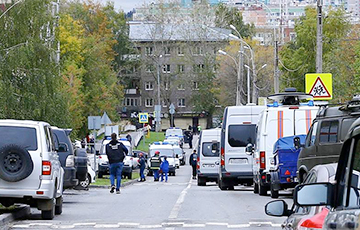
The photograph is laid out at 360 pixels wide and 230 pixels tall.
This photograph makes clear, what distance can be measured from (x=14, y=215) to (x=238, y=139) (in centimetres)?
1282

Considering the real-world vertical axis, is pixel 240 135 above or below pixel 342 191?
below

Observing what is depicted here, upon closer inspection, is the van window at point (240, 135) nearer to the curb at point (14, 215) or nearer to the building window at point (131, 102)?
the curb at point (14, 215)

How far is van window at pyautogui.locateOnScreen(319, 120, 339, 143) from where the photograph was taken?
17781 millimetres

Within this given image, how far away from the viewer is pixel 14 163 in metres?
16.1

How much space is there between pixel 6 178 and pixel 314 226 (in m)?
11.1

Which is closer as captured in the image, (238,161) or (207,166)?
(238,161)

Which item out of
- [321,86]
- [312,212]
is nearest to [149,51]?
[321,86]

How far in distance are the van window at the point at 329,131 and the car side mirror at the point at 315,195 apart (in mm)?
12083

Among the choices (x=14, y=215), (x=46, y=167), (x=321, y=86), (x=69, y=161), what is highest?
(x=321, y=86)

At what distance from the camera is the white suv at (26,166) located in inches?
634

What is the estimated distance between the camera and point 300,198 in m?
5.77

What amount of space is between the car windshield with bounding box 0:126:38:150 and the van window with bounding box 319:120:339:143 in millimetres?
5650

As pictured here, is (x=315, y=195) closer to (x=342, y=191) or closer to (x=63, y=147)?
(x=342, y=191)

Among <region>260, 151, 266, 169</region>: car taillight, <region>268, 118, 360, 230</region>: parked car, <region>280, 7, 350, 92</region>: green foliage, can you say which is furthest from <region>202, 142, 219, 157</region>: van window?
<region>268, 118, 360, 230</region>: parked car
